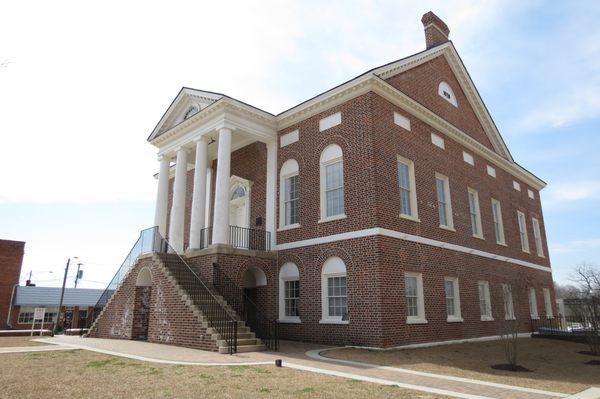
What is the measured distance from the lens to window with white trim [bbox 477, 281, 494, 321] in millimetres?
19281

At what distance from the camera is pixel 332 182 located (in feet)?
53.2

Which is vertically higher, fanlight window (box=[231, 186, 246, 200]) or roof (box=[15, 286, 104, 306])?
fanlight window (box=[231, 186, 246, 200])

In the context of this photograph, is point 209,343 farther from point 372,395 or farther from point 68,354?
point 372,395

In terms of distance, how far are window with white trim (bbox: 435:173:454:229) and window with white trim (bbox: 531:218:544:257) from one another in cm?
1229

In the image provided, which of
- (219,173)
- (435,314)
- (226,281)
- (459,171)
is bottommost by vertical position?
(435,314)

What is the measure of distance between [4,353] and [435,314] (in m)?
13.8

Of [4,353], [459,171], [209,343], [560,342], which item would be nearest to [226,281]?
[209,343]

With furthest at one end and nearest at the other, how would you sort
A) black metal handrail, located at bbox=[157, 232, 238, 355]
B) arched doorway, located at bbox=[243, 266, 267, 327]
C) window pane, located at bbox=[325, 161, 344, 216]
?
arched doorway, located at bbox=[243, 266, 267, 327] < window pane, located at bbox=[325, 161, 344, 216] < black metal handrail, located at bbox=[157, 232, 238, 355]

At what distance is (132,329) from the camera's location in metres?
16.3

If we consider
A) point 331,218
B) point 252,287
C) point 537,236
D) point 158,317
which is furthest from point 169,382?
point 537,236

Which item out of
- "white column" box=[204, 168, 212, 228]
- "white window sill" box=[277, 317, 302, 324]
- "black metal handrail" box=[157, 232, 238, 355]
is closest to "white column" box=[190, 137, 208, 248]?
"black metal handrail" box=[157, 232, 238, 355]

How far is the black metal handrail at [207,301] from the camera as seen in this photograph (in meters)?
12.1

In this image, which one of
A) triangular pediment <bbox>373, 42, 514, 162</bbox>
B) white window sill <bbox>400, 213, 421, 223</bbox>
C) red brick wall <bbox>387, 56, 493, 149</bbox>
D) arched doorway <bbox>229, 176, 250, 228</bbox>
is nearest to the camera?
white window sill <bbox>400, 213, 421, 223</bbox>

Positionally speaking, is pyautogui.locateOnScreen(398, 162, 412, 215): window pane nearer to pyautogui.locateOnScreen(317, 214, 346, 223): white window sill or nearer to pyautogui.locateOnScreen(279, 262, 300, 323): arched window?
pyautogui.locateOnScreen(317, 214, 346, 223): white window sill
